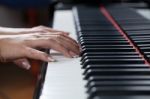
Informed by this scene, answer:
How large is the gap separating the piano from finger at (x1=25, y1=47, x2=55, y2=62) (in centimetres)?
2

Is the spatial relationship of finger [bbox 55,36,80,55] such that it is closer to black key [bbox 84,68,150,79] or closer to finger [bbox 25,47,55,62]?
finger [bbox 25,47,55,62]

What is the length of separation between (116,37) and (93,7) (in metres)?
0.75

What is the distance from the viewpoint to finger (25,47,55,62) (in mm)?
849

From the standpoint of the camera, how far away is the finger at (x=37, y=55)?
85 centimetres

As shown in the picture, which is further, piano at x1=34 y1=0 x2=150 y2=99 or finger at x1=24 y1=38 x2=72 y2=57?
finger at x1=24 y1=38 x2=72 y2=57

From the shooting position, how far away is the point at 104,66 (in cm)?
77

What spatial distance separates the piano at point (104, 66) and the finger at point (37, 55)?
2 centimetres

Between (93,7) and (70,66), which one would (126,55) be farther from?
(93,7)

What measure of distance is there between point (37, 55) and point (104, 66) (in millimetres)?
171

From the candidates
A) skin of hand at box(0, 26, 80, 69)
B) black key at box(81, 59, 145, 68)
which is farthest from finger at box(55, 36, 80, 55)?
black key at box(81, 59, 145, 68)

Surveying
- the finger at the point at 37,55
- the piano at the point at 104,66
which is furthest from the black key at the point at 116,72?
the finger at the point at 37,55

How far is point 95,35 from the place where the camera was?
109 centimetres

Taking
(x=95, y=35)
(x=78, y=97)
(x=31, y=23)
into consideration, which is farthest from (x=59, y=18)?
(x=31, y=23)

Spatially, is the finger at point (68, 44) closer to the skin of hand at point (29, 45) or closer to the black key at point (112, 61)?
the skin of hand at point (29, 45)
